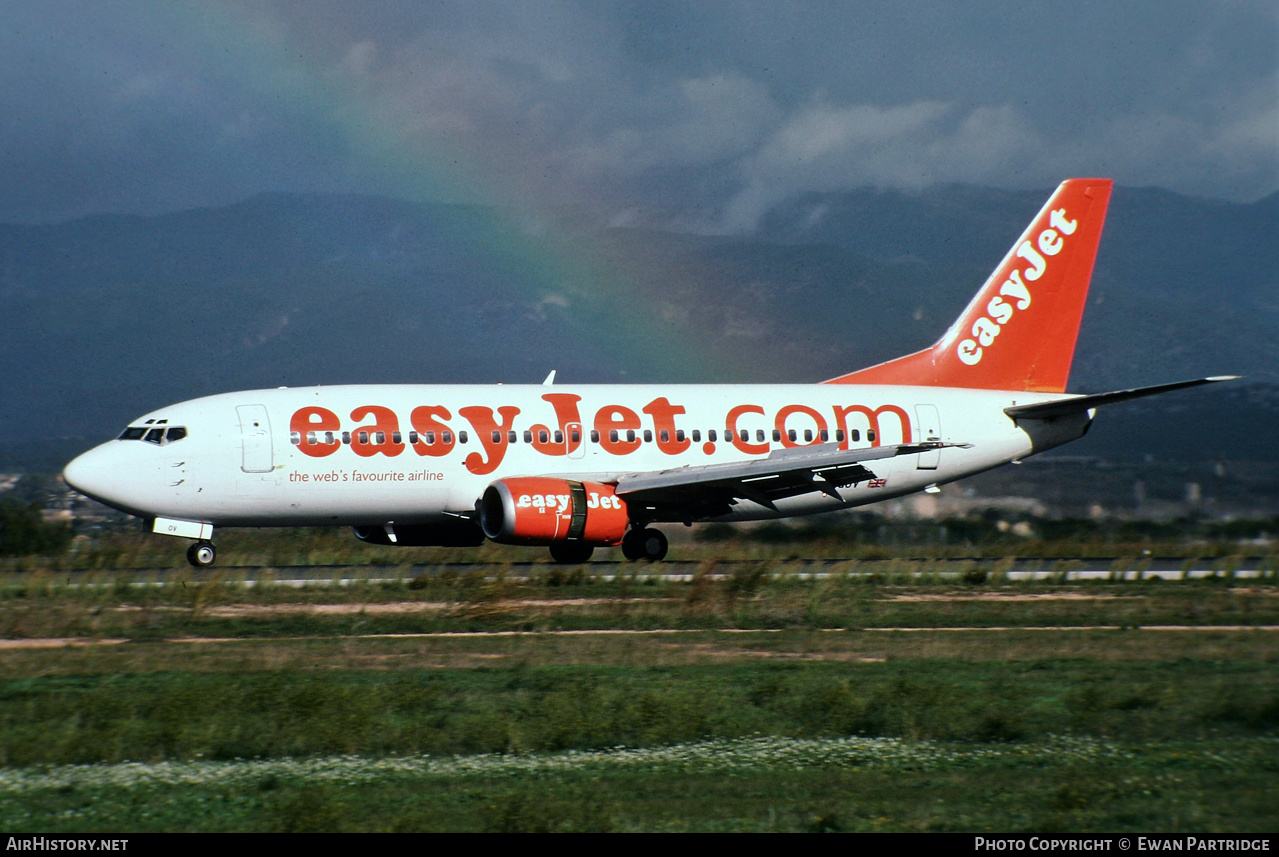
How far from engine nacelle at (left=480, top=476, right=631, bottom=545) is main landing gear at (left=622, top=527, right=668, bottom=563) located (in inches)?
112

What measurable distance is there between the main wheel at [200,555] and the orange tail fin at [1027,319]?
16.2m

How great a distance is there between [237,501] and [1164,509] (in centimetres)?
2346

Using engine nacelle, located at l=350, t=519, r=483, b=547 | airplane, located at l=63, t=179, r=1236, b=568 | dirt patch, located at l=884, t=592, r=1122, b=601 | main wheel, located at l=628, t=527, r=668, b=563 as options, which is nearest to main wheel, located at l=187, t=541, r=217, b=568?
airplane, located at l=63, t=179, r=1236, b=568

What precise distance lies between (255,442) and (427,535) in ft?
15.3

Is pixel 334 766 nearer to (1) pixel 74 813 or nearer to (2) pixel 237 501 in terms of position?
(1) pixel 74 813

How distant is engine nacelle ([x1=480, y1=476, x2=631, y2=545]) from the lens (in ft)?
86.2

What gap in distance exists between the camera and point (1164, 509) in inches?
1416

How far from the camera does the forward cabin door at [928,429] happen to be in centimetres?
3284

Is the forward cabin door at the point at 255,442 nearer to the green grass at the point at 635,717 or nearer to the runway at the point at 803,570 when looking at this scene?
the runway at the point at 803,570

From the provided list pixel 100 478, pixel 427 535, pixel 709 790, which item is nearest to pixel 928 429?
pixel 427 535

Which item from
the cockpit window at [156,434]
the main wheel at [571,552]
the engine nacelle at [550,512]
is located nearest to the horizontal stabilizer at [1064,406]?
the main wheel at [571,552]

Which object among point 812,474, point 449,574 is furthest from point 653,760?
point 812,474

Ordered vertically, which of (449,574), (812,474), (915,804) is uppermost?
(812,474)

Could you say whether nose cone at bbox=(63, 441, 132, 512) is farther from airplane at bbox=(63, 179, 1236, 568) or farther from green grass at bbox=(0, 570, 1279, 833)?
green grass at bbox=(0, 570, 1279, 833)
